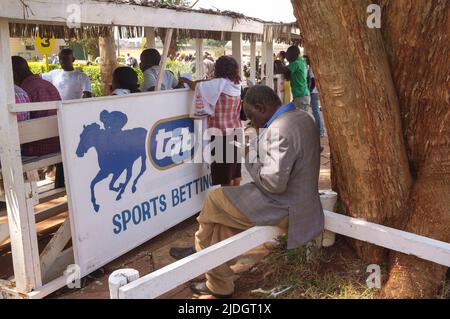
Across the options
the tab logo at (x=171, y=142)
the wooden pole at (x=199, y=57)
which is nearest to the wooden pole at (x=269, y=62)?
the wooden pole at (x=199, y=57)

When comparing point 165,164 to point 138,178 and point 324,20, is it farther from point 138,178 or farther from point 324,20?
point 324,20

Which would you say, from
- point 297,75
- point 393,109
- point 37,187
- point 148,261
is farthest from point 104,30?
point 297,75

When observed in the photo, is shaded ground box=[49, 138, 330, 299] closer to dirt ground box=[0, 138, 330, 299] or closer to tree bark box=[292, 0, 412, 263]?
dirt ground box=[0, 138, 330, 299]

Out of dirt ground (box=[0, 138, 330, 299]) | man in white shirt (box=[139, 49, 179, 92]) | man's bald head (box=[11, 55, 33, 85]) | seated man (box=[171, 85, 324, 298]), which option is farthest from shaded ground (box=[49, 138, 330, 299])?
man's bald head (box=[11, 55, 33, 85])

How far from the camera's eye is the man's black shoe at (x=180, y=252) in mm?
4344

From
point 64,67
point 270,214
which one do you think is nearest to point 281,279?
point 270,214

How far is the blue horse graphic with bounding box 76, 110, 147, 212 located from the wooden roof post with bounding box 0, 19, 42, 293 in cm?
53

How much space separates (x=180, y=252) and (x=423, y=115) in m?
2.47

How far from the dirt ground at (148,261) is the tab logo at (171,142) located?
76cm

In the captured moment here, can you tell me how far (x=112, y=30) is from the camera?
589 centimetres

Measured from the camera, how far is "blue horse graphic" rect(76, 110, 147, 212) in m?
3.82

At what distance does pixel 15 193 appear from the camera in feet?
10.9

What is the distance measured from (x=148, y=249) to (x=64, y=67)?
11.3 ft

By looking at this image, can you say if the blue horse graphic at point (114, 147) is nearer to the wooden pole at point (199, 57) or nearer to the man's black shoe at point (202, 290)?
the man's black shoe at point (202, 290)
